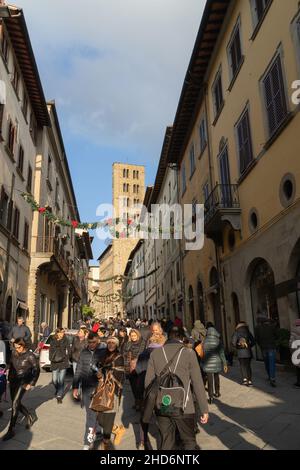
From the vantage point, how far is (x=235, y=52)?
50.5ft

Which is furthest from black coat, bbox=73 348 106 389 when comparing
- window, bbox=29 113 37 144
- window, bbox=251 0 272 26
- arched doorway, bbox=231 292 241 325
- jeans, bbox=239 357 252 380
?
window, bbox=29 113 37 144

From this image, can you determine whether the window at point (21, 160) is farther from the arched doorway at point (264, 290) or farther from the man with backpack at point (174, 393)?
the man with backpack at point (174, 393)

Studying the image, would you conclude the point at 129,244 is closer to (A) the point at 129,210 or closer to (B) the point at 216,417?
(A) the point at 129,210

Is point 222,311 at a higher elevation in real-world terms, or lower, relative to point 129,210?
lower

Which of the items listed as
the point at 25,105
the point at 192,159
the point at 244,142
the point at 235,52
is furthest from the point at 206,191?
the point at 25,105

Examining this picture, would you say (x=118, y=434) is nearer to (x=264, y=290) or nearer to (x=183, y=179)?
(x=264, y=290)

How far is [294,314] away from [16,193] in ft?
44.1

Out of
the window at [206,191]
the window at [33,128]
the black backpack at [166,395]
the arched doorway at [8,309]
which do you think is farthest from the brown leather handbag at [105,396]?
the window at [33,128]

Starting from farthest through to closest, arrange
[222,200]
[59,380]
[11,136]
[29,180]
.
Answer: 1. [29,180]
2. [11,136]
3. [222,200]
4. [59,380]

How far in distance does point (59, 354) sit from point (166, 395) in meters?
5.92

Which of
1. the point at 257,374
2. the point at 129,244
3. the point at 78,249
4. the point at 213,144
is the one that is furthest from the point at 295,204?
the point at 129,244

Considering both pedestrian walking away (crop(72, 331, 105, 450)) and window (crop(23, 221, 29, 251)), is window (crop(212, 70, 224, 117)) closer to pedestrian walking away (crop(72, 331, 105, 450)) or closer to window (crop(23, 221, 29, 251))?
window (crop(23, 221, 29, 251))

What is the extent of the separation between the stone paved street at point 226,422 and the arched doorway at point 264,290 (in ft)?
9.45

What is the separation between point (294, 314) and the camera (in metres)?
10.8
